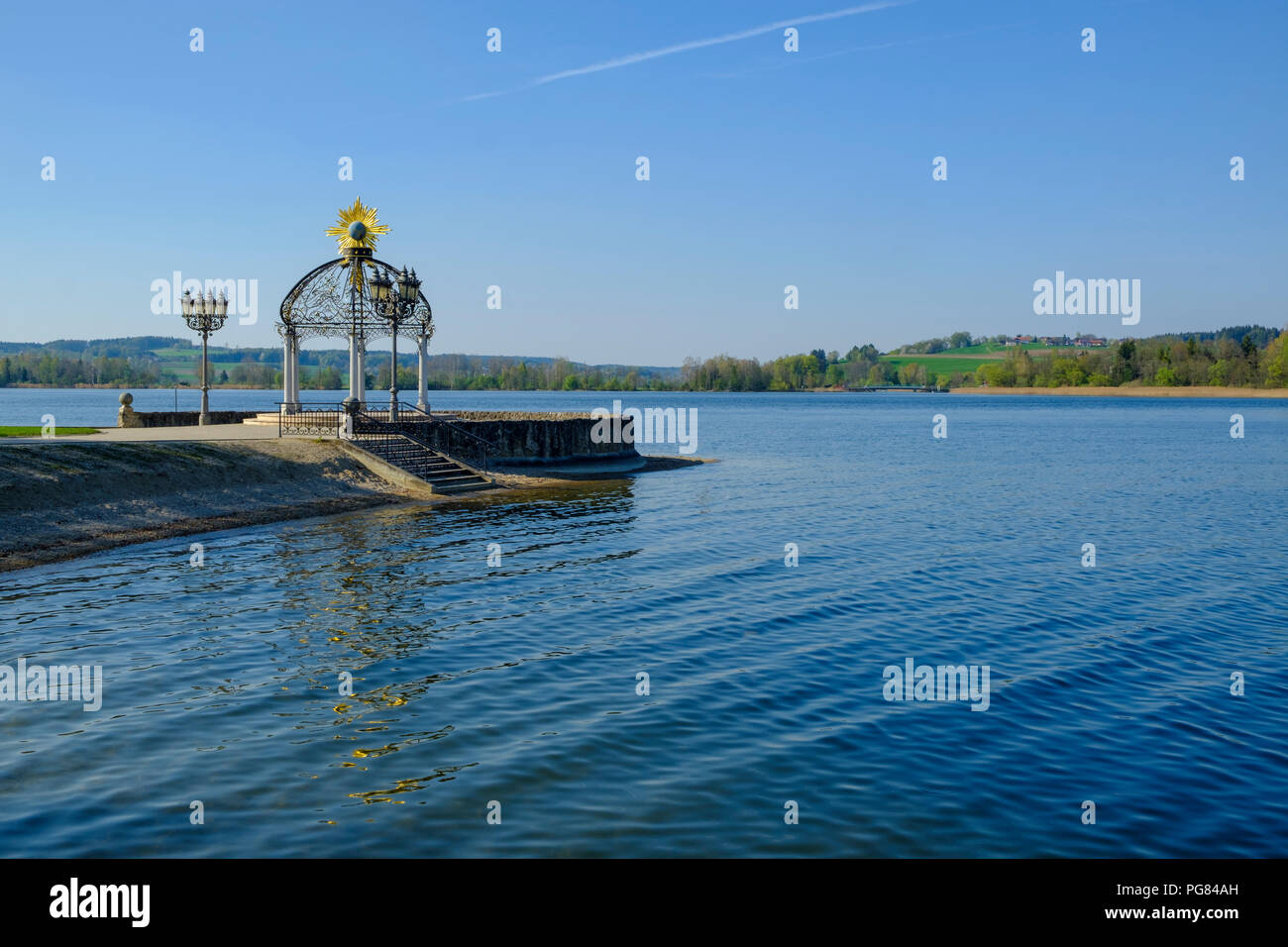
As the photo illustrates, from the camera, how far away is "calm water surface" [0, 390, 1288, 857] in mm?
7875

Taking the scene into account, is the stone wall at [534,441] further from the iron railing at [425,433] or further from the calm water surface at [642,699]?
the calm water surface at [642,699]

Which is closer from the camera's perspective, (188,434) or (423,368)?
(188,434)

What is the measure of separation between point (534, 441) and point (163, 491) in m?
19.6

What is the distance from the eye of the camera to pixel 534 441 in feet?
143

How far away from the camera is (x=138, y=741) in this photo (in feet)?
31.4

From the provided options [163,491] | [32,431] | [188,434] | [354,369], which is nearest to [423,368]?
[354,369]

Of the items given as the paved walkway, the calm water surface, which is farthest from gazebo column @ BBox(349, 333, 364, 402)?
the calm water surface

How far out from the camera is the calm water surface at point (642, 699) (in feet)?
25.8

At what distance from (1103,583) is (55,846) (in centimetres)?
1881

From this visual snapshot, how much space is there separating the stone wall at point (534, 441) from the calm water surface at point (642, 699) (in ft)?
51.3

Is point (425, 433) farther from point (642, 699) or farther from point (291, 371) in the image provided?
point (642, 699)

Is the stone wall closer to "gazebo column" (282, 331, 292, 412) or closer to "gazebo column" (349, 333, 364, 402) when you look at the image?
"gazebo column" (349, 333, 364, 402)
